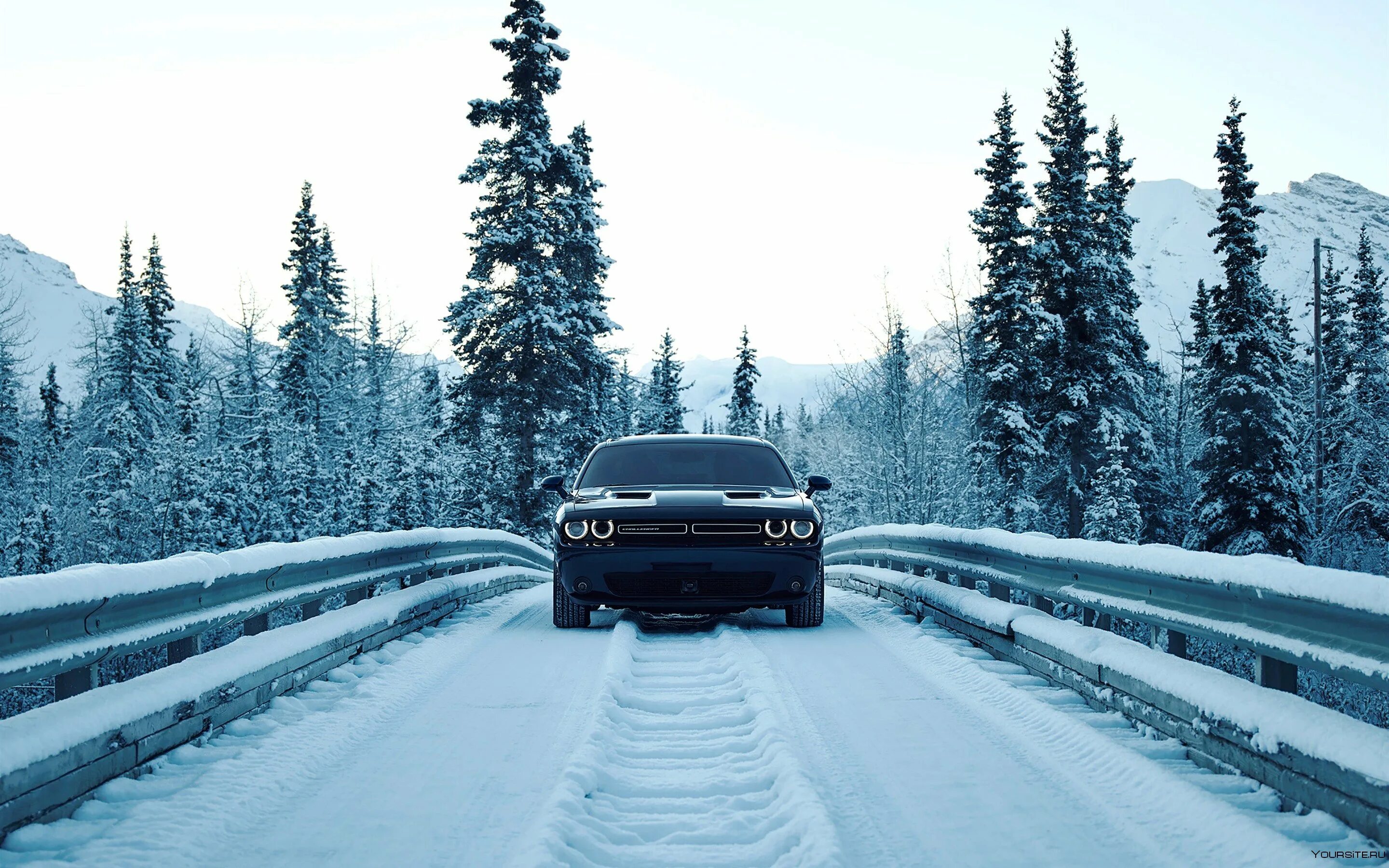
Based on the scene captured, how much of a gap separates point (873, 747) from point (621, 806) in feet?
4.67

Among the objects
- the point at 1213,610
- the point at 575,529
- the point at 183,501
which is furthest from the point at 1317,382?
the point at 183,501

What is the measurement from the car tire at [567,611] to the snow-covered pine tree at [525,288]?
62.3 feet

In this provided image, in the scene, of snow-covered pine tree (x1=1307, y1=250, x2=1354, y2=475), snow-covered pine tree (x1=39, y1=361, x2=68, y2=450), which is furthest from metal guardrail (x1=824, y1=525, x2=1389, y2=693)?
snow-covered pine tree (x1=39, y1=361, x2=68, y2=450)

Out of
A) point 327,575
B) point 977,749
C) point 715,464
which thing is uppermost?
point 715,464

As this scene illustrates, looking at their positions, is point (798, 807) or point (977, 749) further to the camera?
point (977, 749)

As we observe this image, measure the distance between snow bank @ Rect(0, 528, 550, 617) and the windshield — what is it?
2218 millimetres

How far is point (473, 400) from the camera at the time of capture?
28.2m

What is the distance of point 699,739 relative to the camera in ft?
15.8

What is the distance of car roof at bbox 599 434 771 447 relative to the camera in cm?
970

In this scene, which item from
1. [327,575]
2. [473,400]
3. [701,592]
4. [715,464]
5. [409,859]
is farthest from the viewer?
[473,400]

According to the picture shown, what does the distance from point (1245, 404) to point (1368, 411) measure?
3.97 m

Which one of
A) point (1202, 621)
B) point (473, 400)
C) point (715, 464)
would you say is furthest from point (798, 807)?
point (473, 400)

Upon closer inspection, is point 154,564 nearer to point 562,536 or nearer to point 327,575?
point 327,575

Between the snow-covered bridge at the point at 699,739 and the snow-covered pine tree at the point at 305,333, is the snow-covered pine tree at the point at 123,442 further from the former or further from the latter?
the snow-covered bridge at the point at 699,739
